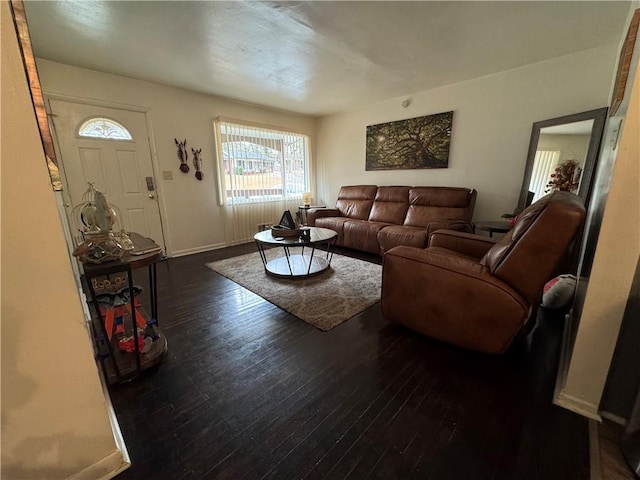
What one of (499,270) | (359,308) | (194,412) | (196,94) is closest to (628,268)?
(499,270)

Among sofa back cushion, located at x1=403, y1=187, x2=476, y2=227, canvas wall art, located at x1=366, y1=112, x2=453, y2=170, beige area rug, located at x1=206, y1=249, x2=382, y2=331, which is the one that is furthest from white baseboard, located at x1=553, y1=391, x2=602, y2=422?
canvas wall art, located at x1=366, y1=112, x2=453, y2=170

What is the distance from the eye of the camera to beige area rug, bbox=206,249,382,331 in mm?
2025

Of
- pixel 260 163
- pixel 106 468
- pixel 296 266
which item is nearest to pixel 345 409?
pixel 106 468

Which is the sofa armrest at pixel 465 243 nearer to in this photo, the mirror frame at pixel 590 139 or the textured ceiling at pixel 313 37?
the mirror frame at pixel 590 139

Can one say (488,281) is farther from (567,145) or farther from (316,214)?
(316,214)

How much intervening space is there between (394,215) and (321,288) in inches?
75.1

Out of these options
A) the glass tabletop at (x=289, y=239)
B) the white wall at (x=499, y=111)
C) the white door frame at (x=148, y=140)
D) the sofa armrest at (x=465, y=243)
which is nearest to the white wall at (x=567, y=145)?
the white wall at (x=499, y=111)

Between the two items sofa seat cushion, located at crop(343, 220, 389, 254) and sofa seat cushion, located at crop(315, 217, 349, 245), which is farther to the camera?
sofa seat cushion, located at crop(315, 217, 349, 245)

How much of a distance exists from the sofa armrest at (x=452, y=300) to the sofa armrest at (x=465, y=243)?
0.55m

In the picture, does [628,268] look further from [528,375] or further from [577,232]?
[528,375]

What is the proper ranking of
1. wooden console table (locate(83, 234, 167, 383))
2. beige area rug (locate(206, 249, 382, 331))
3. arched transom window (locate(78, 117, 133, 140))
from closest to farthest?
wooden console table (locate(83, 234, 167, 383)) → beige area rug (locate(206, 249, 382, 331)) → arched transom window (locate(78, 117, 133, 140))

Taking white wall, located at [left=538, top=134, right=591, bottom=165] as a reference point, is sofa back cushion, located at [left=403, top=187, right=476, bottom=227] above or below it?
below

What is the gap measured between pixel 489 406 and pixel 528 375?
386 mm

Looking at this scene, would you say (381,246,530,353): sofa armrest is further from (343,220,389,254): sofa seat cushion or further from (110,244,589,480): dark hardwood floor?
(343,220,389,254): sofa seat cushion
